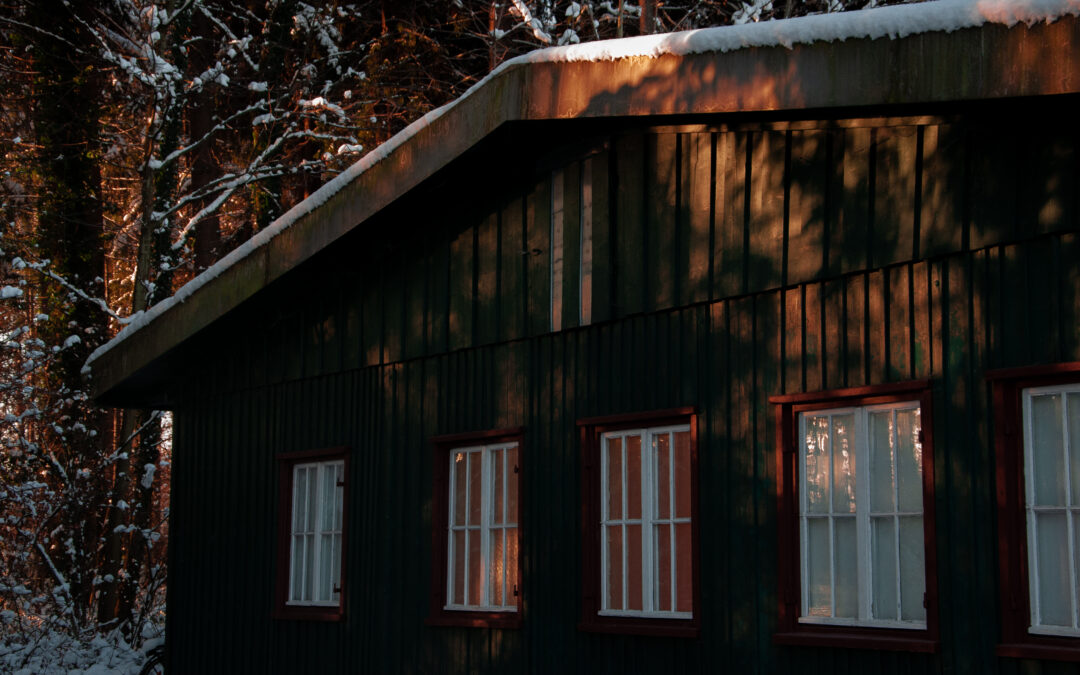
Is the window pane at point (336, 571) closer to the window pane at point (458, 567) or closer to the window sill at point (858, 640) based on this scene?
the window pane at point (458, 567)

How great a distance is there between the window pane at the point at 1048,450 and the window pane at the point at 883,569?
890mm

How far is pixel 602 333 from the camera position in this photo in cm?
852

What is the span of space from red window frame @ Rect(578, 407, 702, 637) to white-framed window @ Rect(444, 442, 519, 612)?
825 millimetres

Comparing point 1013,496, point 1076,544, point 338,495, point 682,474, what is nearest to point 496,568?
point 682,474

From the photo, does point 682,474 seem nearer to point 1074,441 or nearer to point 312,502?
point 1074,441

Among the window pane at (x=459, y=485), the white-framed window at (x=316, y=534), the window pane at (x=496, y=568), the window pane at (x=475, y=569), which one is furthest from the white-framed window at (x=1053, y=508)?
the white-framed window at (x=316, y=534)

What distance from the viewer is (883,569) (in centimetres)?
664

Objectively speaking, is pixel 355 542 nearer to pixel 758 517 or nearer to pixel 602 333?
pixel 602 333

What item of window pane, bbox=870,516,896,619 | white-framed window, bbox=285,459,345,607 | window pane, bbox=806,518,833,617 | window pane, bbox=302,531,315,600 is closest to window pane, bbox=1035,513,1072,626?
window pane, bbox=870,516,896,619

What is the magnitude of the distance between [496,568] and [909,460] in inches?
142

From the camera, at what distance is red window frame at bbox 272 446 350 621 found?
1067cm

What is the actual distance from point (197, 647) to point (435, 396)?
440cm

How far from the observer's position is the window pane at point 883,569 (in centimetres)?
659

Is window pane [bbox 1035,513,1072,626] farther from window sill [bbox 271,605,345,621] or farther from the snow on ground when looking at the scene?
the snow on ground
